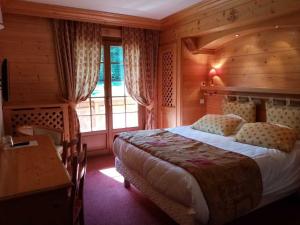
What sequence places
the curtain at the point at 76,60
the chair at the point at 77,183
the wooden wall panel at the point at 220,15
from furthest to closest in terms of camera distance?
the curtain at the point at 76,60
the wooden wall panel at the point at 220,15
the chair at the point at 77,183

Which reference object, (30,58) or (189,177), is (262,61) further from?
(30,58)

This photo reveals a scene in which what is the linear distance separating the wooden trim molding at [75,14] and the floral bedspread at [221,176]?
2504 mm

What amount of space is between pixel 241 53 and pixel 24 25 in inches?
133

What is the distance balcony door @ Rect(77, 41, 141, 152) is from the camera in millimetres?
4383

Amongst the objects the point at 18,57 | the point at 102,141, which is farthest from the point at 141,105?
the point at 18,57

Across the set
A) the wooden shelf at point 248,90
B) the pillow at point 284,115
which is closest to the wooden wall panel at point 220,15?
the wooden shelf at point 248,90

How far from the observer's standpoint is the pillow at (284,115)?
9.19 feet

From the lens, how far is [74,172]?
5.16ft

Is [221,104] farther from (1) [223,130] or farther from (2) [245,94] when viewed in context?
(1) [223,130]

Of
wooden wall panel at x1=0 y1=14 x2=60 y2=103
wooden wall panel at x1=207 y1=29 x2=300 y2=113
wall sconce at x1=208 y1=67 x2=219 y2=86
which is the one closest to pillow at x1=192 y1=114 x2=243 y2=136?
wooden wall panel at x1=207 y1=29 x2=300 y2=113

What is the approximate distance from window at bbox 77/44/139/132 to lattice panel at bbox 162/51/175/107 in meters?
0.70

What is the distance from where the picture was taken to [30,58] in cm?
376

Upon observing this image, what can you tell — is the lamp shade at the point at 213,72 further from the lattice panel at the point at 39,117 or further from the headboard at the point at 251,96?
the lattice panel at the point at 39,117

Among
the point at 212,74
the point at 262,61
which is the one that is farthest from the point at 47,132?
the point at 262,61
